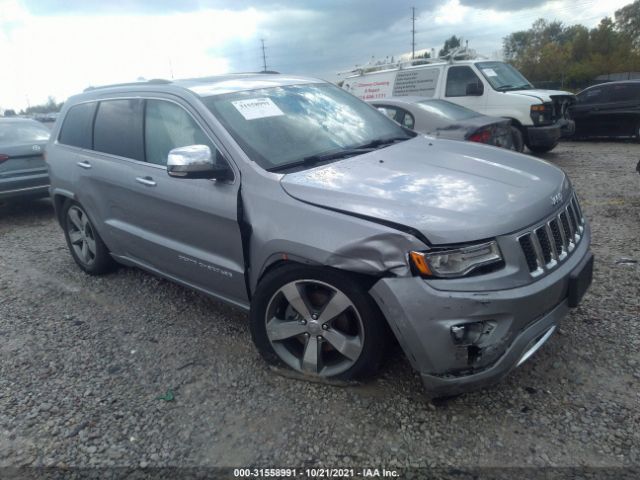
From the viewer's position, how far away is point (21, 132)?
7895 millimetres

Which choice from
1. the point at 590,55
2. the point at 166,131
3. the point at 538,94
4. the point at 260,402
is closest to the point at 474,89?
the point at 538,94

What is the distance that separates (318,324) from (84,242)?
3090 millimetres

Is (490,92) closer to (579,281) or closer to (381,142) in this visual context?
(381,142)

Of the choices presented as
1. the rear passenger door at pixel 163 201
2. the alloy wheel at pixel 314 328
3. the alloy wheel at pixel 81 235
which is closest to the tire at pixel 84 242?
the alloy wheel at pixel 81 235

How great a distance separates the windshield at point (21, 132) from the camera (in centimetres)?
761

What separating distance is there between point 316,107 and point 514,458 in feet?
8.33

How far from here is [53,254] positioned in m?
5.76

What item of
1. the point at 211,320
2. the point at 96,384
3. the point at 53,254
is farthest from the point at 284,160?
the point at 53,254

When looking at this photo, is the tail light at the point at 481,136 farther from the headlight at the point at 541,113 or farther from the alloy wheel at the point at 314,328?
the alloy wheel at the point at 314,328

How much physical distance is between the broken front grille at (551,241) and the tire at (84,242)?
3674 mm

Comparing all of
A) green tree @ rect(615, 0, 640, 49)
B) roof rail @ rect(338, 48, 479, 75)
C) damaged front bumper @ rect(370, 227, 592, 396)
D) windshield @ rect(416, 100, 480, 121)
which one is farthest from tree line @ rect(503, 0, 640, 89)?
damaged front bumper @ rect(370, 227, 592, 396)

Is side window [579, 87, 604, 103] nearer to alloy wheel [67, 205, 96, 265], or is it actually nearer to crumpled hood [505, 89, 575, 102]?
crumpled hood [505, 89, 575, 102]

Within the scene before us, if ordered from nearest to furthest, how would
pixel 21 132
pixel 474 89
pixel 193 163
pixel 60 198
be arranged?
pixel 193 163 → pixel 60 198 → pixel 21 132 → pixel 474 89

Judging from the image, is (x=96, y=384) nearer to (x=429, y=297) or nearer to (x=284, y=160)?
(x=284, y=160)
